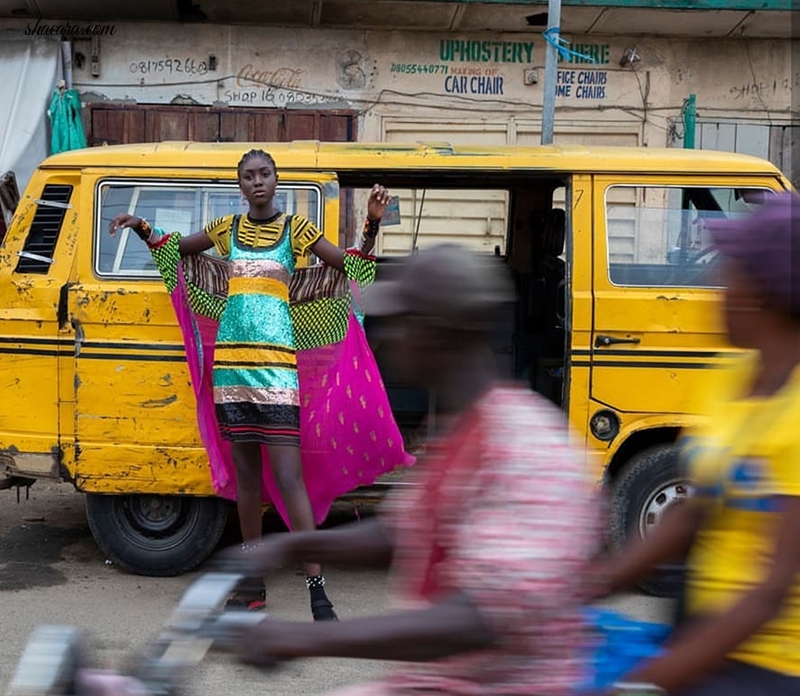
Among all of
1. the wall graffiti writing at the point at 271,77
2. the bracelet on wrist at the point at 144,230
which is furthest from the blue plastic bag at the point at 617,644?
the wall graffiti writing at the point at 271,77

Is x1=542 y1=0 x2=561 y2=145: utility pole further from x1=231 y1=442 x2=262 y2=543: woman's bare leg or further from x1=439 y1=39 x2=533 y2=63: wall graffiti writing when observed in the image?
x1=231 y1=442 x2=262 y2=543: woman's bare leg

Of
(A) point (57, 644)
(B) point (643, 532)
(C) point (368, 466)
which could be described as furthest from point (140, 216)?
(A) point (57, 644)

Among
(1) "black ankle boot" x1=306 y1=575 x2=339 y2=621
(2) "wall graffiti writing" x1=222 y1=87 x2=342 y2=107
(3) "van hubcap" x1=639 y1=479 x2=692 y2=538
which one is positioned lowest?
(1) "black ankle boot" x1=306 y1=575 x2=339 y2=621

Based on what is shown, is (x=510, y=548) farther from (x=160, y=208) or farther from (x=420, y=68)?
(x=420, y=68)

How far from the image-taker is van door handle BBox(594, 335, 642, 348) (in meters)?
5.29

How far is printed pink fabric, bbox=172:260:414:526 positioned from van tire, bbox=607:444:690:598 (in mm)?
1100

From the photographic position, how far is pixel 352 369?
5316 millimetres

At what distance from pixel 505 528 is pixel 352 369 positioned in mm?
3667

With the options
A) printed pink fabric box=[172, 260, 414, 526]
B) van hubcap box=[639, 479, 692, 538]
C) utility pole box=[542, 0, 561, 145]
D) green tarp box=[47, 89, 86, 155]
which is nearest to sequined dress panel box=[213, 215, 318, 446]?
printed pink fabric box=[172, 260, 414, 526]

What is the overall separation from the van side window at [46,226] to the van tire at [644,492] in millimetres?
3078

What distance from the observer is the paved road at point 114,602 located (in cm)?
428

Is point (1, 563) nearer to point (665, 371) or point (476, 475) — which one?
point (665, 371)

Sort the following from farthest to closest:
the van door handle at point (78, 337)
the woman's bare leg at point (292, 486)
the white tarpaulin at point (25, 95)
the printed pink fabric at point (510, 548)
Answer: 1. the white tarpaulin at point (25, 95)
2. the van door handle at point (78, 337)
3. the woman's bare leg at point (292, 486)
4. the printed pink fabric at point (510, 548)

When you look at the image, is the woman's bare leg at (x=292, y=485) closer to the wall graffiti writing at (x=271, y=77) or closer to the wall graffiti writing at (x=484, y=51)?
the wall graffiti writing at (x=271, y=77)
